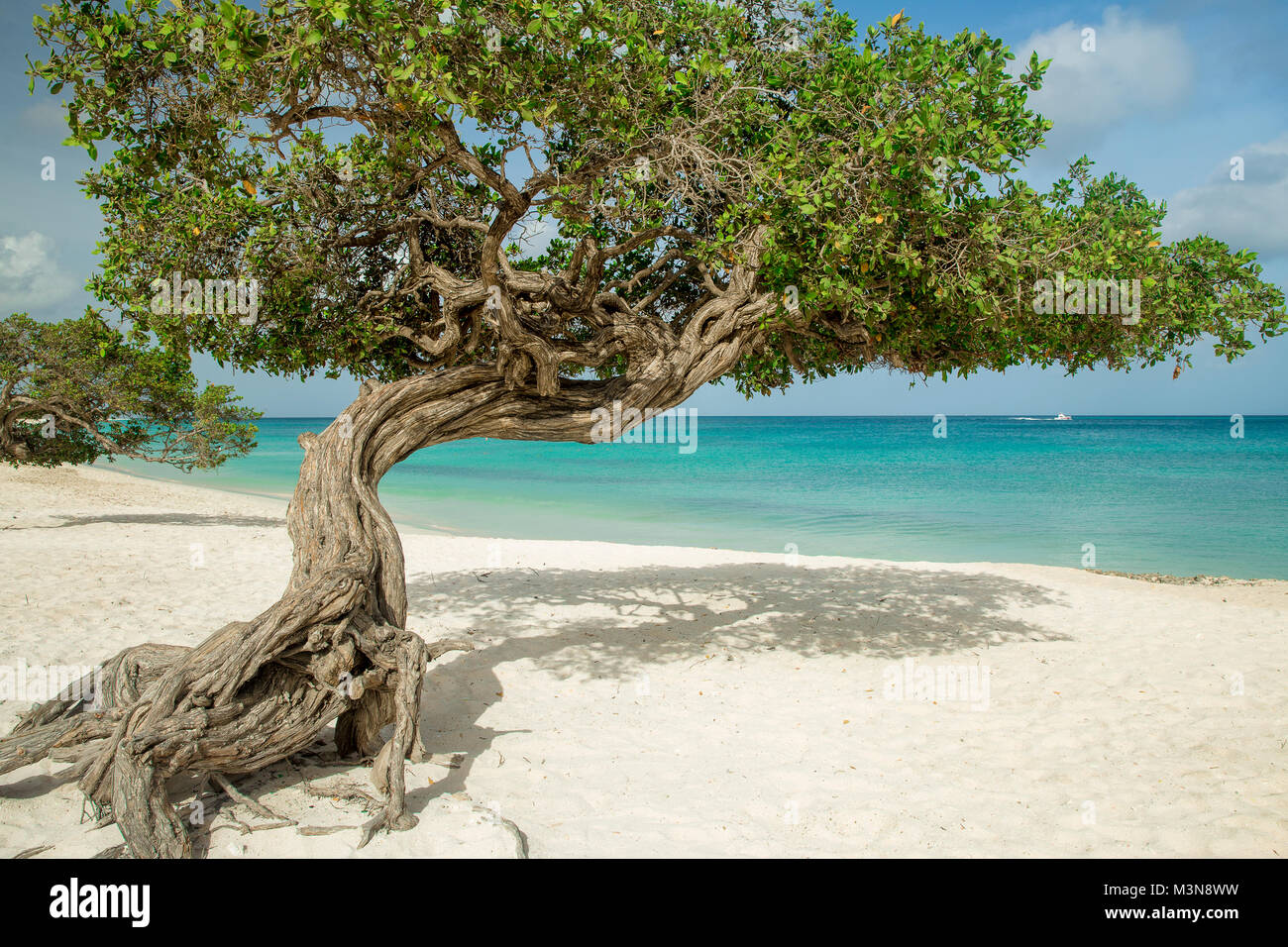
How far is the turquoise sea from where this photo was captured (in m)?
18.9

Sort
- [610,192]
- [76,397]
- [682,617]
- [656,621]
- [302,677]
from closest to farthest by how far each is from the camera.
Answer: [302,677], [610,192], [656,621], [682,617], [76,397]

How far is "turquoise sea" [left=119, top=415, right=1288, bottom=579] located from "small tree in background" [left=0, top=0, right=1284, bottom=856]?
12.0 m

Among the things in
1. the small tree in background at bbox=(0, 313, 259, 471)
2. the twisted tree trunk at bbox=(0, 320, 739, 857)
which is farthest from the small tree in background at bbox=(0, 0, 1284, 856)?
the small tree in background at bbox=(0, 313, 259, 471)

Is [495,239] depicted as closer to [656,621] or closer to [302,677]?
[302,677]

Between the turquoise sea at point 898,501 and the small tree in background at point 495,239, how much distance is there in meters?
12.0

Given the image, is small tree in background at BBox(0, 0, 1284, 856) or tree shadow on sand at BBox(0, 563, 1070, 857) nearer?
small tree in background at BBox(0, 0, 1284, 856)

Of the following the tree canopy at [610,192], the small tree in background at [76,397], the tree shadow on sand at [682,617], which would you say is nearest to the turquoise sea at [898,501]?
the tree shadow on sand at [682,617]

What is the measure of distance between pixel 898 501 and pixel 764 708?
24445 mm

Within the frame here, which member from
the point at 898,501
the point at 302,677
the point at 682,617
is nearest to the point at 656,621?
the point at 682,617

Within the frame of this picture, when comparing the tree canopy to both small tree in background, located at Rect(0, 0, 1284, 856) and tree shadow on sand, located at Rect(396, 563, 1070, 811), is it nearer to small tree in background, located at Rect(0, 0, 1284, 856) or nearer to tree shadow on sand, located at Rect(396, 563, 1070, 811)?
small tree in background, located at Rect(0, 0, 1284, 856)

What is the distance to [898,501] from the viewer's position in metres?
29.1

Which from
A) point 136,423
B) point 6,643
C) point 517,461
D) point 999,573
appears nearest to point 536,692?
point 6,643

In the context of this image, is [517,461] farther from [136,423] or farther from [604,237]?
[604,237]

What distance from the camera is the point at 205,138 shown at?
5.70 metres
